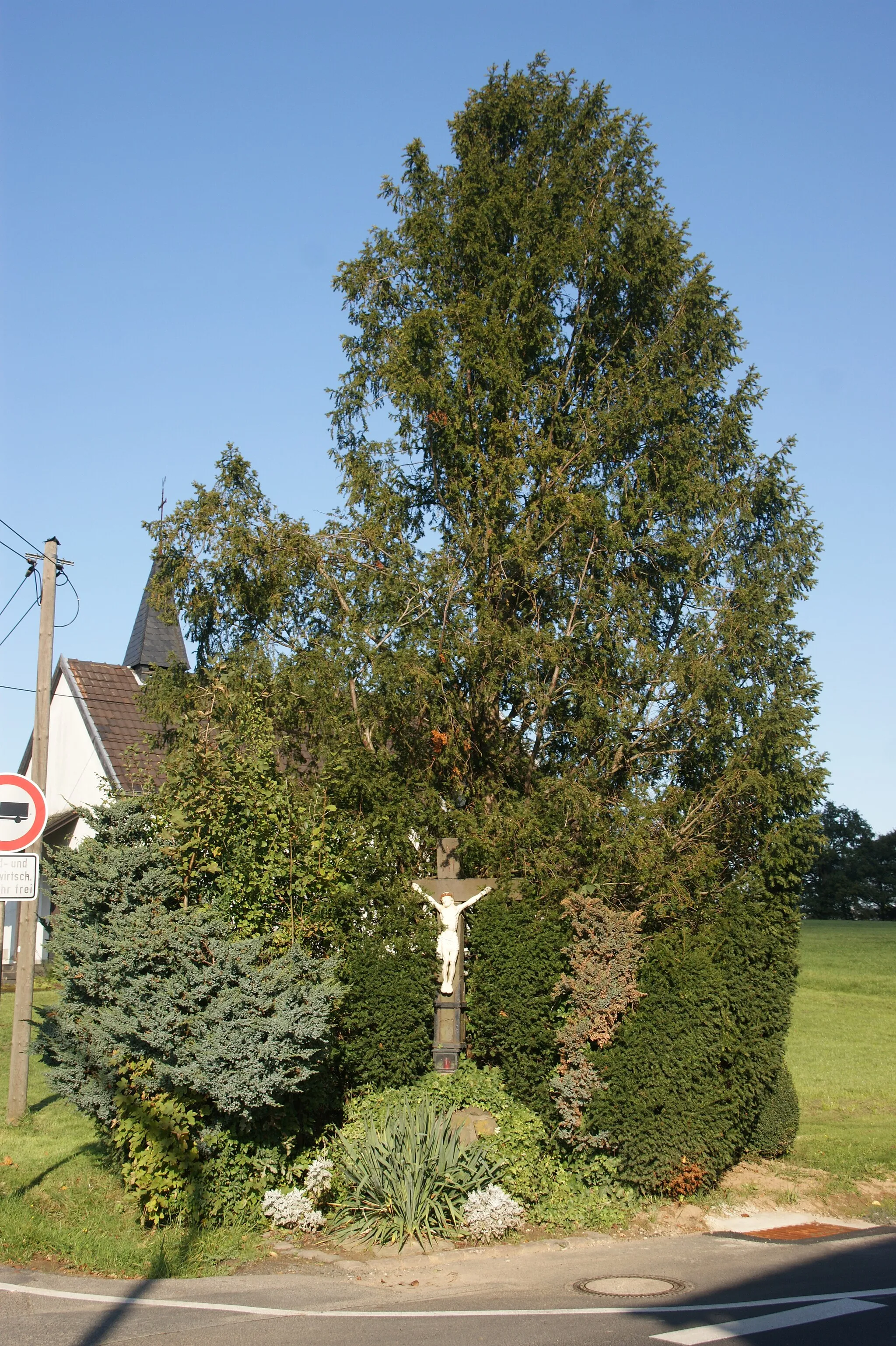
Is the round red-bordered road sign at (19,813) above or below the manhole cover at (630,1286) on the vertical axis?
above

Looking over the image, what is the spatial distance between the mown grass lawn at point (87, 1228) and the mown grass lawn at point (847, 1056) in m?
7.48

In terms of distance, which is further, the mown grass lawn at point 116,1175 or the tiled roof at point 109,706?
the tiled roof at point 109,706

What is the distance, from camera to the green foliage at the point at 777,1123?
12703 mm

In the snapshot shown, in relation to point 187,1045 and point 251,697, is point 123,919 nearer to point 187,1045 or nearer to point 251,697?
point 187,1045

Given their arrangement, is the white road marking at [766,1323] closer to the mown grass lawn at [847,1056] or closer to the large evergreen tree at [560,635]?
the large evergreen tree at [560,635]

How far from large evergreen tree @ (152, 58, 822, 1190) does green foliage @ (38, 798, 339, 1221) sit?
0.98 m

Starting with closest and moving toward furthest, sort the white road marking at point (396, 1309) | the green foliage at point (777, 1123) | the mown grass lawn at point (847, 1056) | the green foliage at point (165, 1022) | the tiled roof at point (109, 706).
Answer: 1. the white road marking at point (396, 1309)
2. the green foliage at point (165, 1022)
3. the green foliage at point (777, 1123)
4. the mown grass lawn at point (847, 1056)
5. the tiled roof at point (109, 706)

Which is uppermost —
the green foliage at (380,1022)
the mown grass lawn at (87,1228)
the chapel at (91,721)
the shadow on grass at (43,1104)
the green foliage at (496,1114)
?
the chapel at (91,721)

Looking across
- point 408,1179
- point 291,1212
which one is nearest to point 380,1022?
point 408,1179

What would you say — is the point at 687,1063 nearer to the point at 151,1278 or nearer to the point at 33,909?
the point at 151,1278

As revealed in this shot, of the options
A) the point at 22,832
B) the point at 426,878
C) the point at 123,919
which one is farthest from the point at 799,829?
the point at 22,832

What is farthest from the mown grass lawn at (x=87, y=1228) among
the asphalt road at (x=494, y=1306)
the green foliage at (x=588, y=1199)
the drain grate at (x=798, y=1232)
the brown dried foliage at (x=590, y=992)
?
the drain grate at (x=798, y=1232)

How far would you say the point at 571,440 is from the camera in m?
13.4

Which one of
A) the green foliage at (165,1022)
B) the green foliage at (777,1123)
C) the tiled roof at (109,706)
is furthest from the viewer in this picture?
the tiled roof at (109,706)
